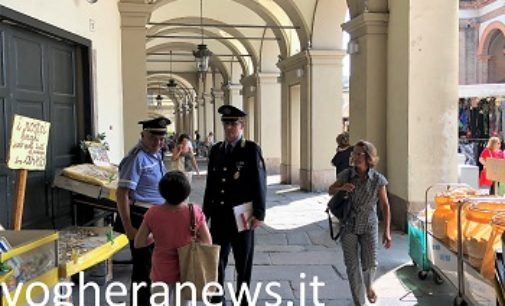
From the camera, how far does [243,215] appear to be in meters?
4.27

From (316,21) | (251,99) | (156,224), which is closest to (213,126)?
(251,99)

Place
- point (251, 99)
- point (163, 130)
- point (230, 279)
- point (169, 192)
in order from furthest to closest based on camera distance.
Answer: point (251, 99), point (230, 279), point (163, 130), point (169, 192)

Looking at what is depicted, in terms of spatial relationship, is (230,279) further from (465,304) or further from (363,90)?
(363,90)

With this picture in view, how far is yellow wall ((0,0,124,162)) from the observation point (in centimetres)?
605

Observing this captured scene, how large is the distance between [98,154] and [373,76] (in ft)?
15.0

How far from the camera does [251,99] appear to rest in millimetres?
21031

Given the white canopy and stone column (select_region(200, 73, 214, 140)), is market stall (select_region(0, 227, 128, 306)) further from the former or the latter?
stone column (select_region(200, 73, 214, 140))

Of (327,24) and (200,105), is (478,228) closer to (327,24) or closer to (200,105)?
(327,24)

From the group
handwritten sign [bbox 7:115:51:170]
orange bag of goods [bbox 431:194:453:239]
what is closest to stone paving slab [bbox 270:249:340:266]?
orange bag of goods [bbox 431:194:453:239]

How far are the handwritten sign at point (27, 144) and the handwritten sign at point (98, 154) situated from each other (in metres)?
2.77

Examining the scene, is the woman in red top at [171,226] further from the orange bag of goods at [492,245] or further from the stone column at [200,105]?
the stone column at [200,105]

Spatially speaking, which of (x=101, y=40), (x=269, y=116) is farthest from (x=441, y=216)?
(x=269, y=116)

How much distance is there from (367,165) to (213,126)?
76.0ft

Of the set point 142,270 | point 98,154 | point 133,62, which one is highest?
point 133,62
